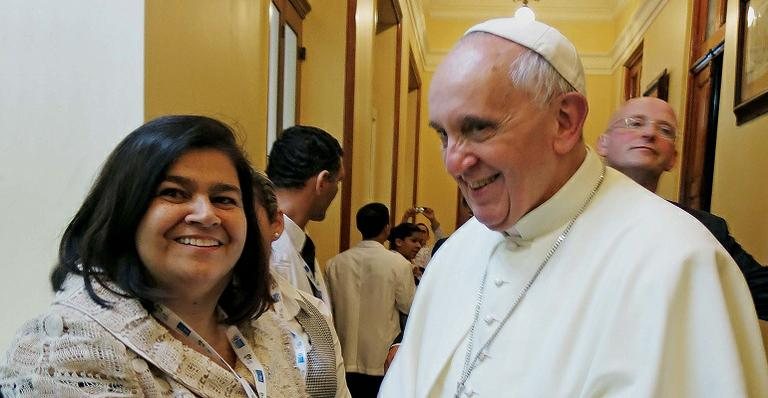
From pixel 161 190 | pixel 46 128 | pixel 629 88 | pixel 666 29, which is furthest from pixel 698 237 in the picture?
pixel 629 88

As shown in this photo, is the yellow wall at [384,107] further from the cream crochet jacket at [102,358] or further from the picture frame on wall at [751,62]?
the cream crochet jacket at [102,358]

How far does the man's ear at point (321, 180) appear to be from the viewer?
2.26m

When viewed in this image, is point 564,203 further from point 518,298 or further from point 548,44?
point 548,44

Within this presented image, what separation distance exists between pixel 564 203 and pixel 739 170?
2685mm

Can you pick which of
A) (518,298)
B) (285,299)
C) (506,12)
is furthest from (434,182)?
(518,298)

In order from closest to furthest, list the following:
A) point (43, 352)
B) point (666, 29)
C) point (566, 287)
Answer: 1. point (43, 352)
2. point (566, 287)
3. point (666, 29)

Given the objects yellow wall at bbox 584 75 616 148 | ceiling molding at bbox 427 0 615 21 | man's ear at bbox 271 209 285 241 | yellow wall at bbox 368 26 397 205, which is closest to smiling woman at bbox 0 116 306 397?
man's ear at bbox 271 209 285 241

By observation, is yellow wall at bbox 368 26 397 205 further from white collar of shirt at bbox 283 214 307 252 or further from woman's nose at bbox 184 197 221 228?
woman's nose at bbox 184 197 221 228

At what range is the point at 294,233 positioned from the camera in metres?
2.17

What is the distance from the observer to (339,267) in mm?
3418

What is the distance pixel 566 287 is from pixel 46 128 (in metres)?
1.34

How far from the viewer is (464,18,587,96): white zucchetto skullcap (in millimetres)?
1143

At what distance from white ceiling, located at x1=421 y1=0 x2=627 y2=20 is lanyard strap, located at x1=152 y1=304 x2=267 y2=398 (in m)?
7.99

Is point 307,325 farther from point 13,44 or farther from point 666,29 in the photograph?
point 666,29
